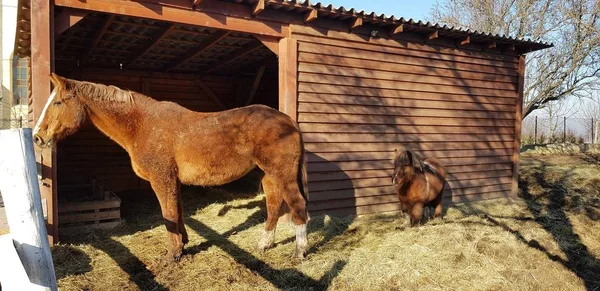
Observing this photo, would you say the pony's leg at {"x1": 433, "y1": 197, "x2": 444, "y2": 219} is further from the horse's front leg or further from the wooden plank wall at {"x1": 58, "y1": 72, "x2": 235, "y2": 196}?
the wooden plank wall at {"x1": 58, "y1": 72, "x2": 235, "y2": 196}

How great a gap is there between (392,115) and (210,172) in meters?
3.96

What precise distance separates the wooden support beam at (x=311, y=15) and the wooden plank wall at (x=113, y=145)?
5.62m

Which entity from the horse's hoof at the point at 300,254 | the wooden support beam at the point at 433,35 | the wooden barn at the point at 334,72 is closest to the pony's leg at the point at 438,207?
the wooden barn at the point at 334,72

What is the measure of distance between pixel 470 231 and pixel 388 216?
5.32 feet

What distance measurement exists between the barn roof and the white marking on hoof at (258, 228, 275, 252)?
335 cm

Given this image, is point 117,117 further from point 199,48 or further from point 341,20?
point 341,20

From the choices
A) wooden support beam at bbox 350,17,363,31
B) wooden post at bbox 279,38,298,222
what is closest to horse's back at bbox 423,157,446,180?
wooden post at bbox 279,38,298,222

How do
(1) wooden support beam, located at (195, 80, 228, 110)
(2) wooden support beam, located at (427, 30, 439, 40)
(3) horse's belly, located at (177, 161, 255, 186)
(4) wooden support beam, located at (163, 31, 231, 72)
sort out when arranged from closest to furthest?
(3) horse's belly, located at (177, 161, 255, 186)
(4) wooden support beam, located at (163, 31, 231, 72)
(2) wooden support beam, located at (427, 30, 439, 40)
(1) wooden support beam, located at (195, 80, 228, 110)

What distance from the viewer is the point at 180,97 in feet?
35.2

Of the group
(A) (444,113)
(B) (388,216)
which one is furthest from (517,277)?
(A) (444,113)

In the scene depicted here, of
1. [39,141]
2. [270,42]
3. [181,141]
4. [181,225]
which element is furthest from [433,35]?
[39,141]

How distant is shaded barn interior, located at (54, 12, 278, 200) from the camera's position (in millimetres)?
6867

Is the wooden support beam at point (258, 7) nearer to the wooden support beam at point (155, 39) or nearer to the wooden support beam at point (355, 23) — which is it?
the wooden support beam at point (155, 39)

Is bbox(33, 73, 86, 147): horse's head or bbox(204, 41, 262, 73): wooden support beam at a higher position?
bbox(204, 41, 262, 73): wooden support beam
